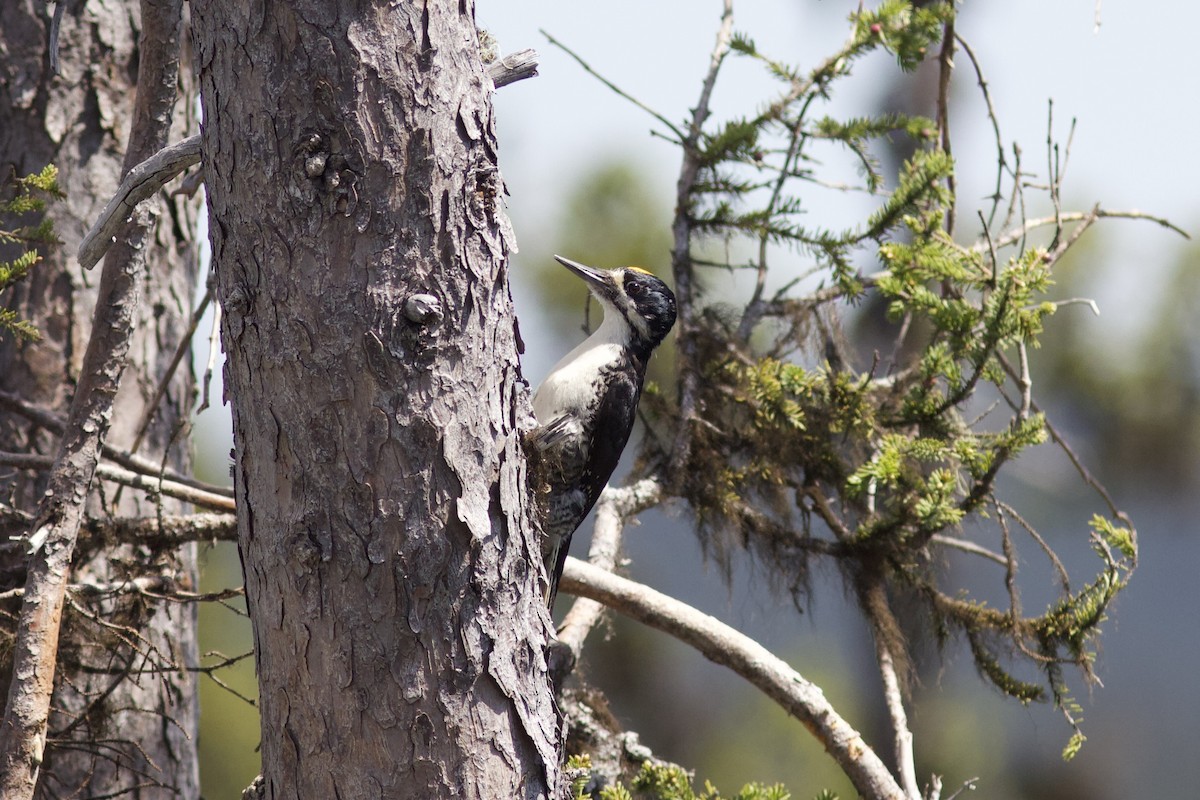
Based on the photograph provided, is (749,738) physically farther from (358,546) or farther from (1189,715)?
(358,546)

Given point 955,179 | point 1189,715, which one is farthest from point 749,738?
point 955,179

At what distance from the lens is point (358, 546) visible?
1404 millimetres

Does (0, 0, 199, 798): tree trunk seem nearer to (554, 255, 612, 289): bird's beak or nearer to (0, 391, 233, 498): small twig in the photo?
(0, 391, 233, 498): small twig

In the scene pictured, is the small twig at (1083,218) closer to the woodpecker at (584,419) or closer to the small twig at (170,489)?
the woodpecker at (584,419)

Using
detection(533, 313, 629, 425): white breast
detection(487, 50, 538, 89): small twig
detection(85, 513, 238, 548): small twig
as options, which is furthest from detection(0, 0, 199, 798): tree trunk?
detection(487, 50, 538, 89): small twig

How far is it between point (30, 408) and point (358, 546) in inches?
65.5

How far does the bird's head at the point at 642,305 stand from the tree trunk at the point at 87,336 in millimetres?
1331

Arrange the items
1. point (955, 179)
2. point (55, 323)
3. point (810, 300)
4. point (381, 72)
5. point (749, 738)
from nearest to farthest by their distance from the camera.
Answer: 1. point (381, 72)
2. point (55, 323)
3. point (955, 179)
4. point (810, 300)
5. point (749, 738)

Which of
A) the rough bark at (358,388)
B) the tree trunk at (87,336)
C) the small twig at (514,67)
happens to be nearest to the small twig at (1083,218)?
the small twig at (514,67)

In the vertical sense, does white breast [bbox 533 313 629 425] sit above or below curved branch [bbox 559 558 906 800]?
above

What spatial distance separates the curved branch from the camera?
2.39 metres

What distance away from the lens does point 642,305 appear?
3.28 metres

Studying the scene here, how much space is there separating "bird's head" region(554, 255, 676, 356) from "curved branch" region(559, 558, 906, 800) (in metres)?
0.96

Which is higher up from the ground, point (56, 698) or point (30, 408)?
point (30, 408)
